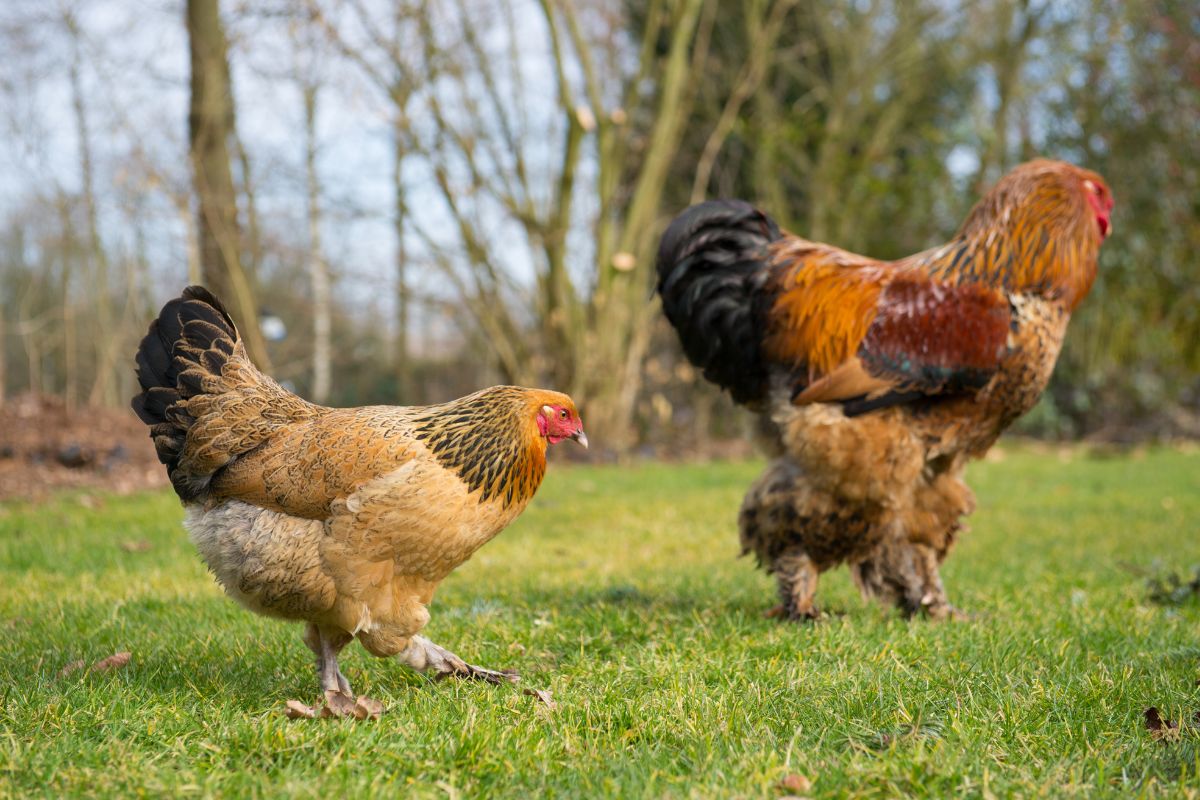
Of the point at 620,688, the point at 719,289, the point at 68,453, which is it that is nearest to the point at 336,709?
the point at 620,688

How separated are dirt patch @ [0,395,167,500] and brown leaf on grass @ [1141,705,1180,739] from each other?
9.24m

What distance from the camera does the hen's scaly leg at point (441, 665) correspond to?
3662 millimetres

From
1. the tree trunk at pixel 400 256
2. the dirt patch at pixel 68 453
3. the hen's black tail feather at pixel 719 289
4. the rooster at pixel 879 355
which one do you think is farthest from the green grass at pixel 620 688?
the tree trunk at pixel 400 256

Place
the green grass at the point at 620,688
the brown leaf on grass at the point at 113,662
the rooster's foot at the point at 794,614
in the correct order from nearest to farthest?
1. the green grass at the point at 620,688
2. the brown leaf on grass at the point at 113,662
3. the rooster's foot at the point at 794,614

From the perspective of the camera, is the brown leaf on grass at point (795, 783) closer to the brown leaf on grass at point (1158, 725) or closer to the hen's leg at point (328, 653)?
the brown leaf on grass at point (1158, 725)

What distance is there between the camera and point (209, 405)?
3.62 m

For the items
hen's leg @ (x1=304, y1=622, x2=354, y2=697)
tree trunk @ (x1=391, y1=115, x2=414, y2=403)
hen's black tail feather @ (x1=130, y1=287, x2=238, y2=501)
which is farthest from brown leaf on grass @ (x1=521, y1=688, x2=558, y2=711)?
tree trunk @ (x1=391, y1=115, x2=414, y2=403)

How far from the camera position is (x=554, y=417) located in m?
3.63

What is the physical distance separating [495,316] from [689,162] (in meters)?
6.46

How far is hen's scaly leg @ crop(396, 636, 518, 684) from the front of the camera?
3.66 meters

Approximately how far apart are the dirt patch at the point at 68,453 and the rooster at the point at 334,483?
656 centimetres

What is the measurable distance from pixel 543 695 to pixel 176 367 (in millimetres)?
1908

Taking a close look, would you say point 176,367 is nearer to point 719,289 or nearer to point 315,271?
point 719,289

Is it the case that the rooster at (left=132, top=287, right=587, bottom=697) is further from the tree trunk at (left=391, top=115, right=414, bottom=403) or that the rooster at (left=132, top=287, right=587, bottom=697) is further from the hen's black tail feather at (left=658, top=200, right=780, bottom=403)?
the tree trunk at (left=391, top=115, right=414, bottom=403)
